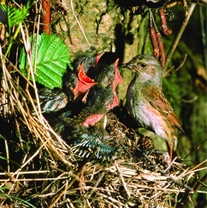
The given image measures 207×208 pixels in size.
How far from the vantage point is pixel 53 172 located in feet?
12.0

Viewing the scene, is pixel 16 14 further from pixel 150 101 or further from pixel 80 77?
pixel 150 101

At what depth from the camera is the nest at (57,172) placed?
143 inches

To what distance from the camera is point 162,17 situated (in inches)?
168

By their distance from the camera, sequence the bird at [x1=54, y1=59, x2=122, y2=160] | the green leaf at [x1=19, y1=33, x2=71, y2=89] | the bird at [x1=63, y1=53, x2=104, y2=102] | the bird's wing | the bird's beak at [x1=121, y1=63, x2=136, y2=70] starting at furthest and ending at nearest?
the bird's wing
the bird's beak at [x1=121, y1=63, x2=136, y2=70]
the bird at [x1=63, y1=53, x2=104, y2=102]
the green leaf at [x1=19, y1=33, x2=71, y2=89]
the bird at [x1=54, y1=59, x2=122, y2=160]

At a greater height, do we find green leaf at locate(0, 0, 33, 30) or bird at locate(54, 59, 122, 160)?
green leaf at locate(0, 0, 33, 30)

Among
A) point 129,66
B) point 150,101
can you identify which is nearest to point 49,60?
point 129,66

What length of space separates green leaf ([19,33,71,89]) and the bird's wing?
0.81 m

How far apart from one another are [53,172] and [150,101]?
4.02 ft

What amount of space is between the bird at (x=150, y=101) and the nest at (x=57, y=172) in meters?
0.62

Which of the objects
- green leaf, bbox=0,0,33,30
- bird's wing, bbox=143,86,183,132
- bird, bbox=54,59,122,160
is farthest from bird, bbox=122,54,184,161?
green leaf, bbox=0,0,33,30

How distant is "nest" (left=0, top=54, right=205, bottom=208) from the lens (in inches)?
143

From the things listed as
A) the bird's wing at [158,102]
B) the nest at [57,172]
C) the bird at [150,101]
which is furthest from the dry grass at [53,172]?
the bird's wing at [158,102]

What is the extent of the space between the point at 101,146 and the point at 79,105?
22.5 inches

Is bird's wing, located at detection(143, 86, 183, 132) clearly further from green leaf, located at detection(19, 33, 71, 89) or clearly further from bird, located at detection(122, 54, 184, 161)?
green leaf, located at detection(19, 33, 71, 89)
